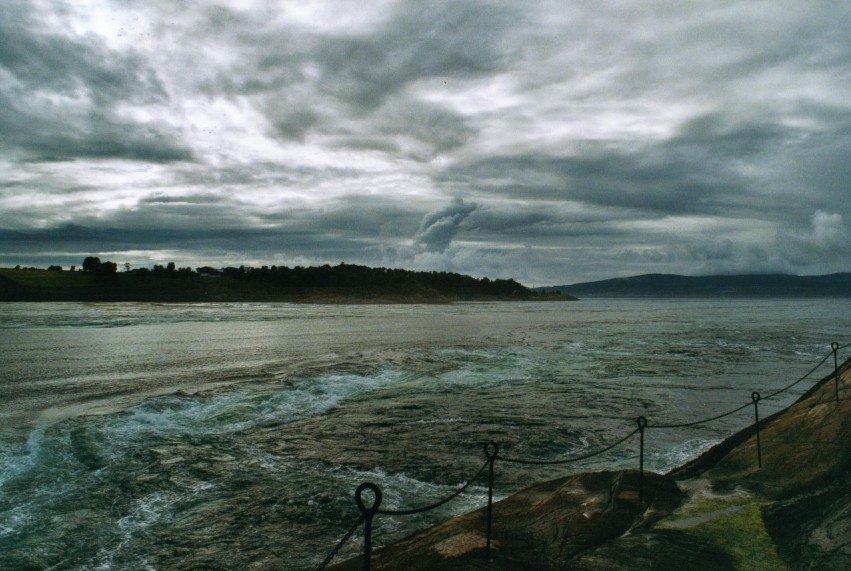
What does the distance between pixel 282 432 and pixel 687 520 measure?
31.0ft

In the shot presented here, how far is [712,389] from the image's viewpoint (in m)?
19.8

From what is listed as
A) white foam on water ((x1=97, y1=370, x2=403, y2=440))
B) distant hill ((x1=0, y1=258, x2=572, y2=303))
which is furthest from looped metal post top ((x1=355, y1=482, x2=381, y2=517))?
distant hill ((x1=0, y1=258, x2=572, y2=303))

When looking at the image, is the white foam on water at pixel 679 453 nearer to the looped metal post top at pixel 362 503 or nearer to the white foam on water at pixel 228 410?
the looped metal post top at pixel 362 503

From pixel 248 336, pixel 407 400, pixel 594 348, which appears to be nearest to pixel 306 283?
pixel 248 336

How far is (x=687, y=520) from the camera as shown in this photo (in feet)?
22.6

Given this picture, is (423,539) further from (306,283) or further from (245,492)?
(306,283)

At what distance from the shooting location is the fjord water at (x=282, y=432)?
26.2ft

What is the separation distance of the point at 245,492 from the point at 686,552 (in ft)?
22.7

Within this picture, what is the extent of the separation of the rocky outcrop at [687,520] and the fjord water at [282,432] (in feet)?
6.32

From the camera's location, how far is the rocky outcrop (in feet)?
19.1

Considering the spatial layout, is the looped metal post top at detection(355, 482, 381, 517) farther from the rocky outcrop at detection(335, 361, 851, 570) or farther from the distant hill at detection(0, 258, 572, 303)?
the distant hill at detection(0, 258, 572, 303)

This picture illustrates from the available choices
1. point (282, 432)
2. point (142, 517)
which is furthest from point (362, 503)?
point (282, 432)

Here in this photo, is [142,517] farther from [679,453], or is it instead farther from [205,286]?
[205,286]

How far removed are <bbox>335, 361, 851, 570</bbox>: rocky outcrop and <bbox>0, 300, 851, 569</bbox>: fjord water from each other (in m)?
1.92
